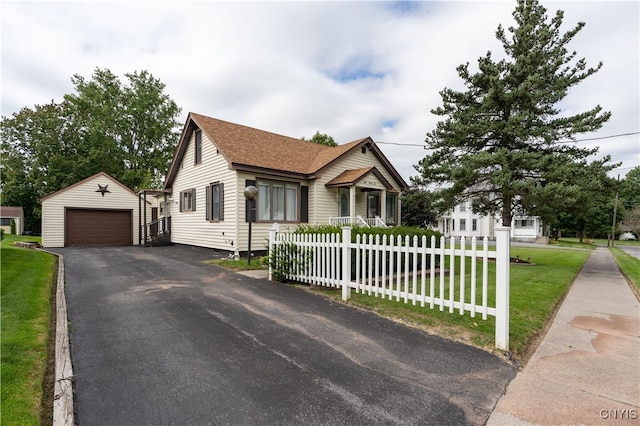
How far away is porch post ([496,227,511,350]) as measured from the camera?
396 centimetres

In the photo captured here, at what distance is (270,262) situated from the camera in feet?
25.9

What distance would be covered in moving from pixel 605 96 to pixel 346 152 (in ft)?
35.7

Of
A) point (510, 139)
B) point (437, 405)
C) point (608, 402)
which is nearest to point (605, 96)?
point (510, 139)

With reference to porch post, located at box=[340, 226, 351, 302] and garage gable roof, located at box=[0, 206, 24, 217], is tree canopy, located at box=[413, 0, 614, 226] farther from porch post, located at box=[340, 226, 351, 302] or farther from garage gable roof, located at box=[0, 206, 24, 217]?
garage gable roof, located at box=[0, 206, 24, 217]

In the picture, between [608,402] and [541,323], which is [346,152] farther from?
[608,402]

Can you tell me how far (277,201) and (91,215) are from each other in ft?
42.4

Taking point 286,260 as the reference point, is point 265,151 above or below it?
above

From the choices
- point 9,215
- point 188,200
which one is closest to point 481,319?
point 188,200

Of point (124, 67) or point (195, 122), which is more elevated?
point (124, 67)

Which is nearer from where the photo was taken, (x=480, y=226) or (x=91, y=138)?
(x=91, y=138)

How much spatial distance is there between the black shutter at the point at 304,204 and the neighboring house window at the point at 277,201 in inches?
7.8

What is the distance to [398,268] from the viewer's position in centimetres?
522

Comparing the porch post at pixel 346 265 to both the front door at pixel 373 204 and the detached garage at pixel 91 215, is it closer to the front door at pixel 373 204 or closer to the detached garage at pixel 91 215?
the front door at pixel 373 204

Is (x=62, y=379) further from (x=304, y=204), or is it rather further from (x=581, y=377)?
(x=304, y=204)
